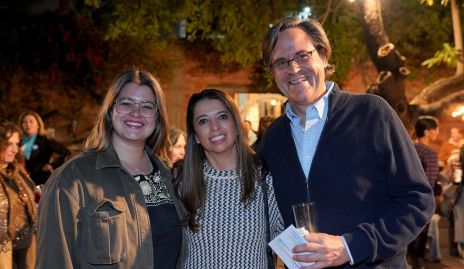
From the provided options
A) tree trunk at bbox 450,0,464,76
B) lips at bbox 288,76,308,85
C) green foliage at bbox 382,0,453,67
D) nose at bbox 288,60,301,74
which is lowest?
lips at bbox 288,76,308,85

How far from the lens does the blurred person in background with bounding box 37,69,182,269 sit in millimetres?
2465

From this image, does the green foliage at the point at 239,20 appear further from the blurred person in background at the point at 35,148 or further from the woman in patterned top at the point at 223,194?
the woman in patterned top at the point at 223,194

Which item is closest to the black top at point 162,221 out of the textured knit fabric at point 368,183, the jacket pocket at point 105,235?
the jacket pocket at point 105,235

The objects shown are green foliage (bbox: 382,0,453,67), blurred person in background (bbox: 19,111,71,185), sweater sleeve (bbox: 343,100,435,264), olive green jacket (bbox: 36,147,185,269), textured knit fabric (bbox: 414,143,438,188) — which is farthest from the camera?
green foliage (bbox: 382,0,453,67)

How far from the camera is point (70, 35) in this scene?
37.6 ft

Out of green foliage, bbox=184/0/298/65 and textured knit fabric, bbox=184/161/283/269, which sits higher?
green foliage, bbox=184/0/298/65

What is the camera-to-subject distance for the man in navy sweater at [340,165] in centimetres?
227

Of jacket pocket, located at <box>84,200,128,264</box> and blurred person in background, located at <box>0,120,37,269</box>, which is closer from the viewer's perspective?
jacket pocket, located at <box>84,200,128,264</box>

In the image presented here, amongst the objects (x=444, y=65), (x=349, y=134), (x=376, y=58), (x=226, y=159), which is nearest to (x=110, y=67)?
(x=376, y=58)

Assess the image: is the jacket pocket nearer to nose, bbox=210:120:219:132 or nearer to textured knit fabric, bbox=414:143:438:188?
nose, bbox=210:120:219:132

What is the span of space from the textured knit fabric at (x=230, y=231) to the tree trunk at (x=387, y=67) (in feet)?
17.5

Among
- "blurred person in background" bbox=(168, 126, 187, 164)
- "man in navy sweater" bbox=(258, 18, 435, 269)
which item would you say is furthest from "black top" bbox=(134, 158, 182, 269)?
"blurred person in background" bbox=(168, 126, 187, 164)

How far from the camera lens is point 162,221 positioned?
2842 mm

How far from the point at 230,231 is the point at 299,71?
96 centimetres
